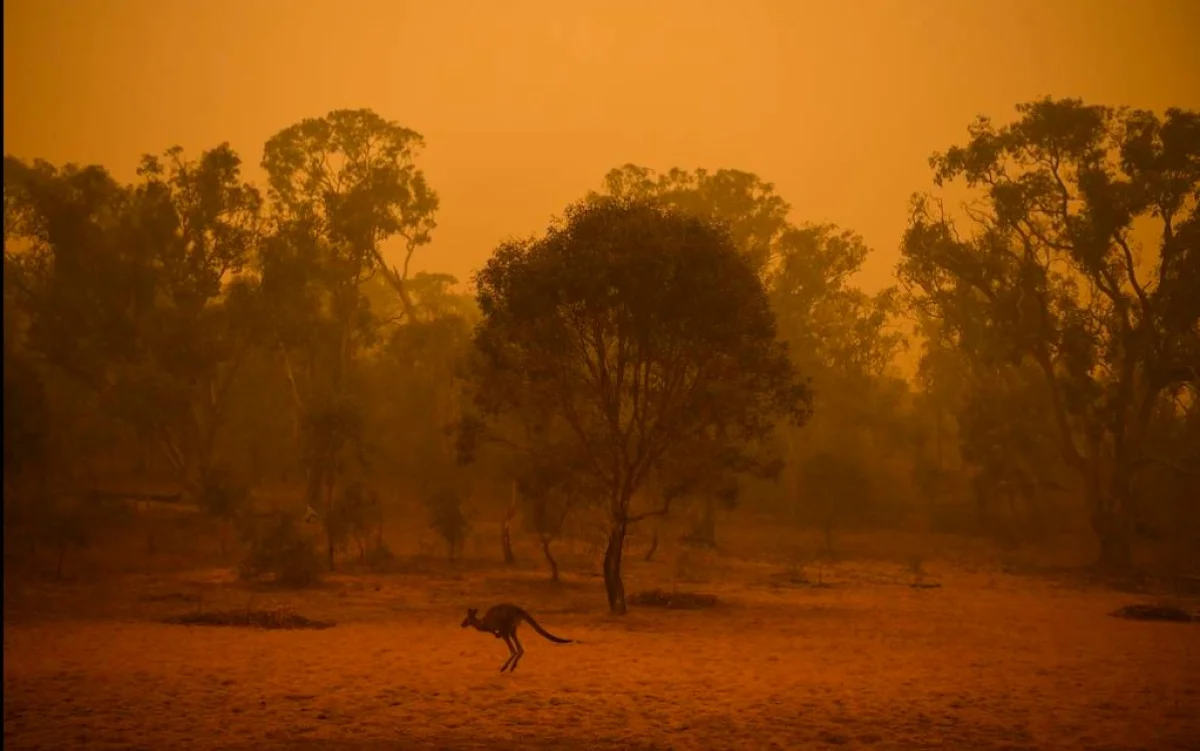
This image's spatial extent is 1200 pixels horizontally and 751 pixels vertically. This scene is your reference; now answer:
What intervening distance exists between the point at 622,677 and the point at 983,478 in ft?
120

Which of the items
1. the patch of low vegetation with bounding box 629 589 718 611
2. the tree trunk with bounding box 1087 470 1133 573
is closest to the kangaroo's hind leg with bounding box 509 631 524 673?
the patch of low vegetation with bounding box 629 589 718 611

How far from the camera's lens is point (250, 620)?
18.7 m

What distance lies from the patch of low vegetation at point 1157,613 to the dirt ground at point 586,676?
Answer: 0.57 meters

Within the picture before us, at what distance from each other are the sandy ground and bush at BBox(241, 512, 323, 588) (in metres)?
1.47

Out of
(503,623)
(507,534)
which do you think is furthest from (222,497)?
(503,623)

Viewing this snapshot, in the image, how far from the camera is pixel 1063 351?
35312 millimetres

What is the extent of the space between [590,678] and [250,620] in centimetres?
826

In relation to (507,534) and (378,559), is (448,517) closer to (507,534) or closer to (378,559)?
(507,534)

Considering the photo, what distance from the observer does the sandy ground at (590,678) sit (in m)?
11.0

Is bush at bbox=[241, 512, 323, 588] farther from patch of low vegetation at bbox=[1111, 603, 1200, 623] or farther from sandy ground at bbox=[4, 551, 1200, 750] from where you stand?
patch of low vegetation at bbox=[1111, 603, 1200, 623]

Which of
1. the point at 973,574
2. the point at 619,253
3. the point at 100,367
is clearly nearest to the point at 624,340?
the point at 619,253

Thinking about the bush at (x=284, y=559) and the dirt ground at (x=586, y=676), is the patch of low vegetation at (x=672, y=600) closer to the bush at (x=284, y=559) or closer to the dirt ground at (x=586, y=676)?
the dirt ground at (x=586, y=676)

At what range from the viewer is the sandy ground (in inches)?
432

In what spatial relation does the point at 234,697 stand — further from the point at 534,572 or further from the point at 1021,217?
the point at 1021,217
